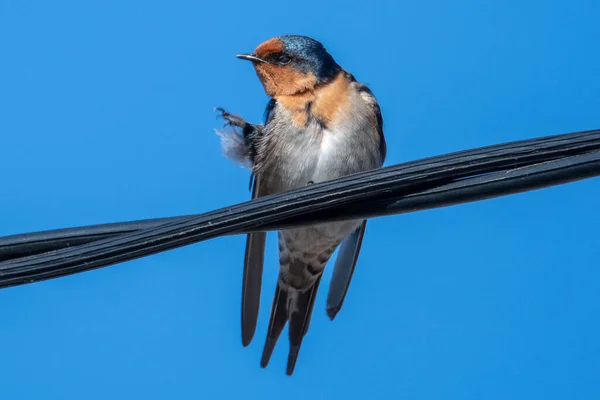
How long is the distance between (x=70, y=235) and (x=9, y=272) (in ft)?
0.41

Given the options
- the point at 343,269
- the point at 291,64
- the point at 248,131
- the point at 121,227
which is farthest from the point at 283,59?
the point at 121,227

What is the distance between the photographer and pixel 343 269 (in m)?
3.39

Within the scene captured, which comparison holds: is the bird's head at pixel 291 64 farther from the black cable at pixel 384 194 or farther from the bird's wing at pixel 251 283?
the black cable at pixel 384 194

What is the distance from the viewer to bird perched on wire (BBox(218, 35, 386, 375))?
122 inches

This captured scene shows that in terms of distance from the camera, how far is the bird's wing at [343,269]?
3.31 m

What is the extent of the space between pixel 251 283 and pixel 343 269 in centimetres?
41

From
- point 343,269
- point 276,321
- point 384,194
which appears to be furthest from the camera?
point 343,269

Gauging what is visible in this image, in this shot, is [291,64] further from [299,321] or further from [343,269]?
[299,321]

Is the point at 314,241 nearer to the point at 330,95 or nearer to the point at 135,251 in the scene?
the point at 330,95

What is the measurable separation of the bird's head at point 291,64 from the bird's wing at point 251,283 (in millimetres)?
519

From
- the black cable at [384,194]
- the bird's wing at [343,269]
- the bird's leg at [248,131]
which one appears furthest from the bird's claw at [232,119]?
the black cable at [384,194]

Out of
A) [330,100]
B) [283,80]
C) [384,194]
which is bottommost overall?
[384,194]

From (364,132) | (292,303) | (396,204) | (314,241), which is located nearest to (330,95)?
(364,132)

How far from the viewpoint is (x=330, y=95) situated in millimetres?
3232
